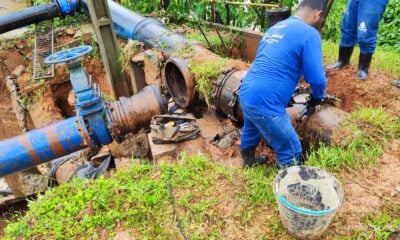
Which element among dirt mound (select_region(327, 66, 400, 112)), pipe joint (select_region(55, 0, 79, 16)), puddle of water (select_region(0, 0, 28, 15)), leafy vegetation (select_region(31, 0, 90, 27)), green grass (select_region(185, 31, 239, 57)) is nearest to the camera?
dirt mound (select_region(327, 66, 400, 112))

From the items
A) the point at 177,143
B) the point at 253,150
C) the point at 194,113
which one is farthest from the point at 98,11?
the point at 253,150

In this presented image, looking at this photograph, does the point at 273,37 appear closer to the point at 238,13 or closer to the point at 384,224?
the point at 384,224

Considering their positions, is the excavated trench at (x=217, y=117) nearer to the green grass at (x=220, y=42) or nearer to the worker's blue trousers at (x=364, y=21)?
the worker's blue trousers at (x=364, y=21)

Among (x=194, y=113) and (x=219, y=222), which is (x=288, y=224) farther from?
(x=194, y=113)

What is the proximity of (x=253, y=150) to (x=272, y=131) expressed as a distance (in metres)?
0.61

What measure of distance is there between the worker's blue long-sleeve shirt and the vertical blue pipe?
7.21 feet

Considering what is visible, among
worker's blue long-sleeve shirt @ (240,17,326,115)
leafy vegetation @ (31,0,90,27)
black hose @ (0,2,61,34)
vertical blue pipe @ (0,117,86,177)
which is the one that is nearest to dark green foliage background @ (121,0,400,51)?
leafy vegetation @ (31,0,90,27)

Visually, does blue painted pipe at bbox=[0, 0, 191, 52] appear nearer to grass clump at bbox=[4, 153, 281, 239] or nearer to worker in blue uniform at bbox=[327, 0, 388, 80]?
worker in blue uniform at bbox=[327, 0, 388, 80]

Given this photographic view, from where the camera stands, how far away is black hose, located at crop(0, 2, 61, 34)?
7.00m

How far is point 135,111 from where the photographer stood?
14.6 feet

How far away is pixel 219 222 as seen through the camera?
2.64 metres

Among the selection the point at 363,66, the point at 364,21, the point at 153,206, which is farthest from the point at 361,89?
the point at 153,206

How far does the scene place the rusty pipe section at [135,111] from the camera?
4.38 m

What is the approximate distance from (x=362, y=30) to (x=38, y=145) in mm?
4150
